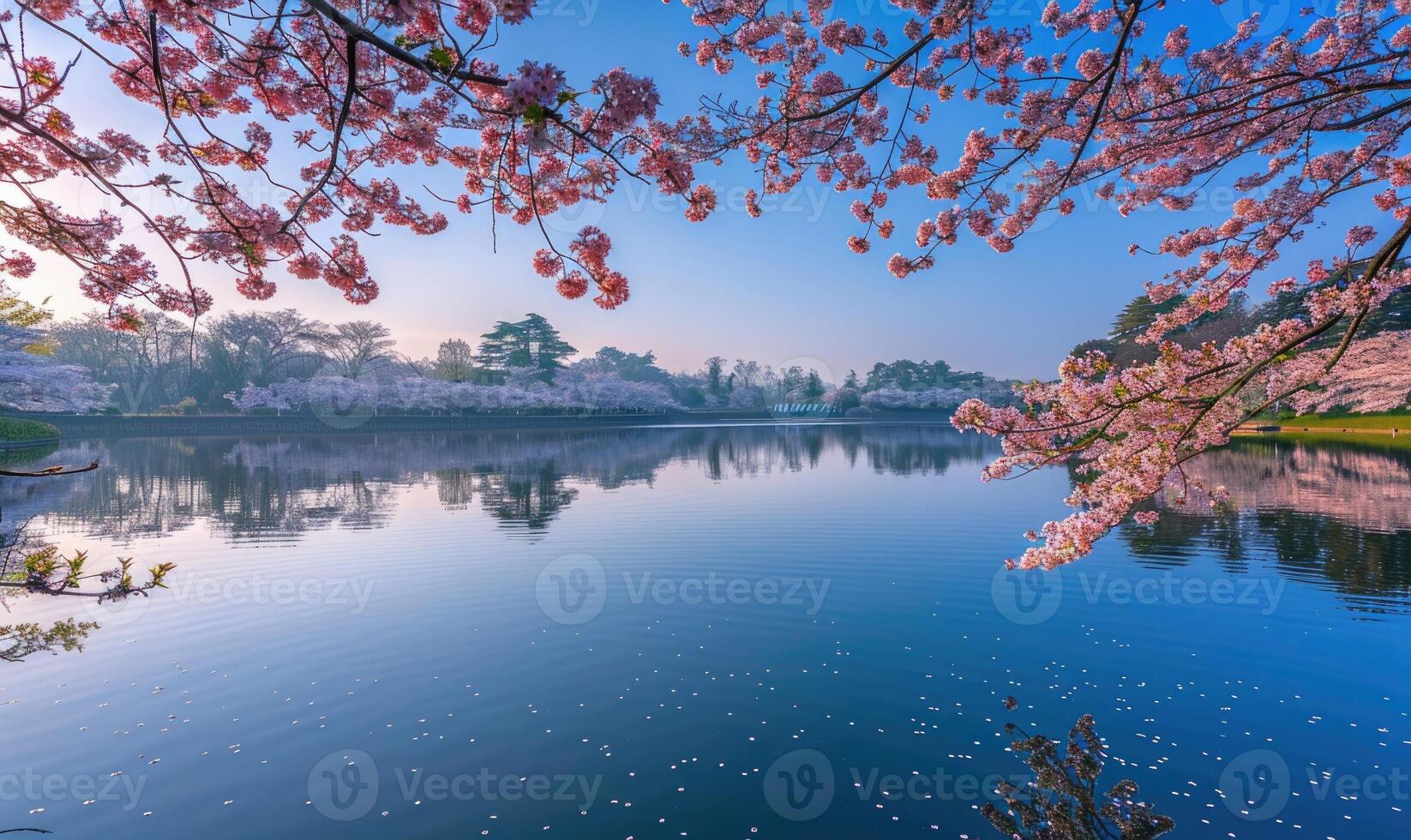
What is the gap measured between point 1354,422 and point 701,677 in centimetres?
5437

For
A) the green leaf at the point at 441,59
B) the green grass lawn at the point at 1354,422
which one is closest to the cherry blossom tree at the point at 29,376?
the green leaf at the point at 441,59

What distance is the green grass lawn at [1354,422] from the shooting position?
39.1 m

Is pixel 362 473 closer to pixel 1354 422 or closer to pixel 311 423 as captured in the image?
pixel 311 423

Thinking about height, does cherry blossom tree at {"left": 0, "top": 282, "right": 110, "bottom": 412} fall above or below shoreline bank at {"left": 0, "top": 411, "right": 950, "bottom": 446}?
above

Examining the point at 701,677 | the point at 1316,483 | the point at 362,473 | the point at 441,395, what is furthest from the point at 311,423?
the point at 1316,483

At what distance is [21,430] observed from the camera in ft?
108

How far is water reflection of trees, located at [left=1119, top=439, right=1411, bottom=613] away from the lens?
996 centimetres

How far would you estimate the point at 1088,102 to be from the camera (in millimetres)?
6062

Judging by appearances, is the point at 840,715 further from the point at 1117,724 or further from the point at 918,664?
the point at 1117,724

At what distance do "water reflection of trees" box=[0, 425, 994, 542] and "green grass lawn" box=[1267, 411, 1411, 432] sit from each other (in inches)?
899

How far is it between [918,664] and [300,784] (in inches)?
228

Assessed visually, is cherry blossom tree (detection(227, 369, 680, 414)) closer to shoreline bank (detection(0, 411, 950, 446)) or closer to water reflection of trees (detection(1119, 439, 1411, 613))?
shoreline bank (detection(0, 411, 950, 446))

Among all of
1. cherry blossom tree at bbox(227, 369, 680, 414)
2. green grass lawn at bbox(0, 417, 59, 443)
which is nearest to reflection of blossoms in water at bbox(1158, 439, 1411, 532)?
green grass lawn at bbox(0, 417, 59, 443)

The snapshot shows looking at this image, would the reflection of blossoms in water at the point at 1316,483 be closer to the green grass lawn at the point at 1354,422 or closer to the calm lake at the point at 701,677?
the calm lake at the point at 701,677
